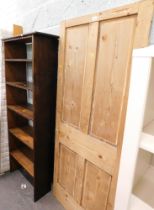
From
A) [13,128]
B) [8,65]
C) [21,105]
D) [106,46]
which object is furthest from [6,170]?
[106,46]

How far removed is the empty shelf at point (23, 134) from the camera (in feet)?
6.40

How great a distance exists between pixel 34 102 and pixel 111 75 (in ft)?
2.59

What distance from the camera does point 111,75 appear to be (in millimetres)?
1190

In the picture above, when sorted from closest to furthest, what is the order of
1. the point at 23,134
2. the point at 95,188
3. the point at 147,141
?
the point at 147,141
the point at 95,188
the point at 23,134

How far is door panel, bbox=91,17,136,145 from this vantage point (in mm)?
1091

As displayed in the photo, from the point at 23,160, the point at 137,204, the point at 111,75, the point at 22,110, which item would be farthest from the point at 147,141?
the point at 23,160

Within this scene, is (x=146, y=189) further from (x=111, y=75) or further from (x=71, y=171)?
(x=71, y=171)

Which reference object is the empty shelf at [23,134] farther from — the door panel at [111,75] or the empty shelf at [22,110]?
the door panel at [111,75]

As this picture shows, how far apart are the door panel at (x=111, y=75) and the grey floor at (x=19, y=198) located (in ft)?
3.69

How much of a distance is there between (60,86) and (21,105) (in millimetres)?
863

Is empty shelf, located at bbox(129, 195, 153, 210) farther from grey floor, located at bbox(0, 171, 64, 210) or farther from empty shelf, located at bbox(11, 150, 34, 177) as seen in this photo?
empty shelf, located at bbox(11, 150, 34, 177)

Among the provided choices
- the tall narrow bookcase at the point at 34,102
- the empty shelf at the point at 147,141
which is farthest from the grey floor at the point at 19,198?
the empty shelf at the point at 147,141

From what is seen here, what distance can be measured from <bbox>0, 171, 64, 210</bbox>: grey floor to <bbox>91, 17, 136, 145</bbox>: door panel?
1.12 metres

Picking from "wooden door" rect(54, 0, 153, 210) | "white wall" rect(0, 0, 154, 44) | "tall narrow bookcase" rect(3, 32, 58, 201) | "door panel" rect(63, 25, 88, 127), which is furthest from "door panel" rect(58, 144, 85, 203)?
"white wall" rect(0, 0, 154, 44)
